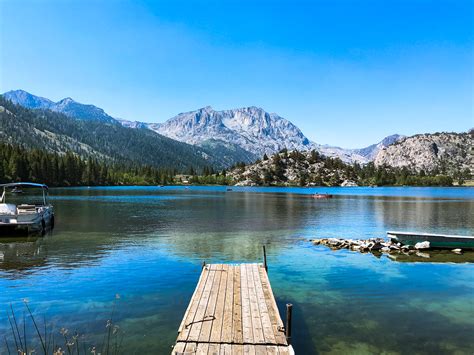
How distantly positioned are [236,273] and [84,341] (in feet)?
35.3

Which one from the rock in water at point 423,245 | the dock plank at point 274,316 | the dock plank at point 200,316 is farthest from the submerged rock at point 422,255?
the dock plank at point 200,316

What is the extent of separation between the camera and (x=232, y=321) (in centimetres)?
1609

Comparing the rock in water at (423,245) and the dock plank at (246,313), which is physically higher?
the dock plank at (246,313)

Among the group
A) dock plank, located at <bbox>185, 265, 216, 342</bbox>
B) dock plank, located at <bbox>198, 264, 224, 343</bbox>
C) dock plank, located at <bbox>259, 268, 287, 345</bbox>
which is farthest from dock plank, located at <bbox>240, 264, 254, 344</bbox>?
dock plank, located at <bbox>185, 265, 216, 342</bbox>

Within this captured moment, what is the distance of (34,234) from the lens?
52.5 metres

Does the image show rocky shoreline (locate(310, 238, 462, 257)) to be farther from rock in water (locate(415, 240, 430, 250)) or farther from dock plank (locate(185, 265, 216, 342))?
dock plank (locate(185, 265, 216, 342))

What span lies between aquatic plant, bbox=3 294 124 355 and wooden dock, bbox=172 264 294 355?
12.6ft

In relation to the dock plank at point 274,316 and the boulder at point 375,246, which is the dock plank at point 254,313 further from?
the boulder at point 375,246

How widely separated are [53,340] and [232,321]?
360 inches

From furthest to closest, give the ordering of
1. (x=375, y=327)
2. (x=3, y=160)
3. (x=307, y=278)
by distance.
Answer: (x=3, y=160) → (x=307, y=278) → (x=375, y=327)

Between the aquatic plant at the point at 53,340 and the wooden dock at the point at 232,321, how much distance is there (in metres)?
3.83

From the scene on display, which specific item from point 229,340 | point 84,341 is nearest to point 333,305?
point 229,340

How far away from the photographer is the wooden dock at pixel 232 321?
44.7 ft

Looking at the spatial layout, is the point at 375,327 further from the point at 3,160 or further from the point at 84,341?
the point at 3,160
